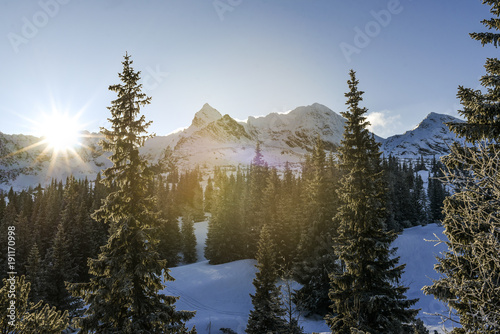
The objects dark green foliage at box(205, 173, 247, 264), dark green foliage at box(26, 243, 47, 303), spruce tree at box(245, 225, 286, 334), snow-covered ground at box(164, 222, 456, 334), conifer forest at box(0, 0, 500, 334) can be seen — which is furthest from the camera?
dark green foliage at box(205, 173, 247, 264)

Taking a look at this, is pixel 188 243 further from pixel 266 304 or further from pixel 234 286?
pixel 266 304

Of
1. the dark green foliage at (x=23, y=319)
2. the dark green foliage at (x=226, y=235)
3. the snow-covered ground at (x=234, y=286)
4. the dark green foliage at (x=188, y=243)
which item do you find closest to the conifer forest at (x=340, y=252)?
the dark green foliage at (x=23, y=319)

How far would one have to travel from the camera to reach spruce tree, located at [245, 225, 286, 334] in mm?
17734

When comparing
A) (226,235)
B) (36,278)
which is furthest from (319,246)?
(36,278)

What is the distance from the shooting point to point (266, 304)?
723 inches

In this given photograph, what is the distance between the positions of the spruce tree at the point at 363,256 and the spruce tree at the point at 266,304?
531 centimetres

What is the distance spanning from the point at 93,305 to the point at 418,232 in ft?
143

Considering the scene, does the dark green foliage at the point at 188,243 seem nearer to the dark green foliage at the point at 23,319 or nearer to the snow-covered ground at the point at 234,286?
the snow-covered ground at the point at 234,286

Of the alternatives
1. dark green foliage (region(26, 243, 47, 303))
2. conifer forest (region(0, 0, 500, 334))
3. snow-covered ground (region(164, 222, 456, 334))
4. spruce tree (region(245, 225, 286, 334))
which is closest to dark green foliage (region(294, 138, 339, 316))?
conifer forest (region(0, 0, 500, 334))

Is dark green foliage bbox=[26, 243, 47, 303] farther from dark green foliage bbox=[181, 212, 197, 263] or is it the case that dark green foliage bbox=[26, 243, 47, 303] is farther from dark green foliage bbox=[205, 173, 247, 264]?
dark green foliage bbox=[181, 212, 197, 263]

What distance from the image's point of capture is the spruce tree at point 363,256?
40.4 feet

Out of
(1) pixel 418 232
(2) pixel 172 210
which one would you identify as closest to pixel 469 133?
(1) pixel 418 232

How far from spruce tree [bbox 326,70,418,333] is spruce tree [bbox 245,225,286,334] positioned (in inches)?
209

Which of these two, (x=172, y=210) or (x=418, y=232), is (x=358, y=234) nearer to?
(x=418, y=232)
